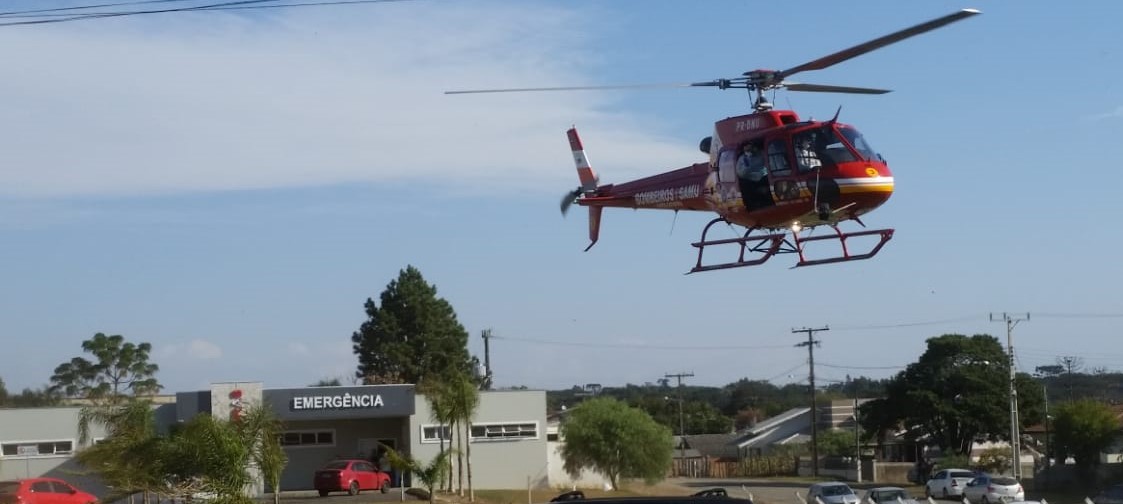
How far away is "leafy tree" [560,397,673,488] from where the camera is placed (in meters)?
52.0

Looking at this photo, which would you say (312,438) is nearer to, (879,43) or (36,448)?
(36,448)

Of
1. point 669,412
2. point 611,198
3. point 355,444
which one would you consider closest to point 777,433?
point 669,412

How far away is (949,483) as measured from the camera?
2040 inches

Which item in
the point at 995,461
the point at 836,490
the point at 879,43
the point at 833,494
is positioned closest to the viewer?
the point at 879,43

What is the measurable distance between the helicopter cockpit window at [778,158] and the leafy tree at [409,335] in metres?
56.7

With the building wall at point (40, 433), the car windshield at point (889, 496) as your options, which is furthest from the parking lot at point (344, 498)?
the car windshield at point (889, 496)

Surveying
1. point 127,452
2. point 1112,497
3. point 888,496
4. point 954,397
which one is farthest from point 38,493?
point 954,397

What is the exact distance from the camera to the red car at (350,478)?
43750 mm

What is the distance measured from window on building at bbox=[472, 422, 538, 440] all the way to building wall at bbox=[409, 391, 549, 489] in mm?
61

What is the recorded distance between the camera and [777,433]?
109 m

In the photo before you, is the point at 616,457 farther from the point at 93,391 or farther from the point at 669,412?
the point at 669,412

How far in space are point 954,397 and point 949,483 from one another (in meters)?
28.1

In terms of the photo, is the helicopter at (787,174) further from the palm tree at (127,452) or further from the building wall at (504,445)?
the building wall at (504,445)

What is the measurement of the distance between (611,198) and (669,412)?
318 feet
